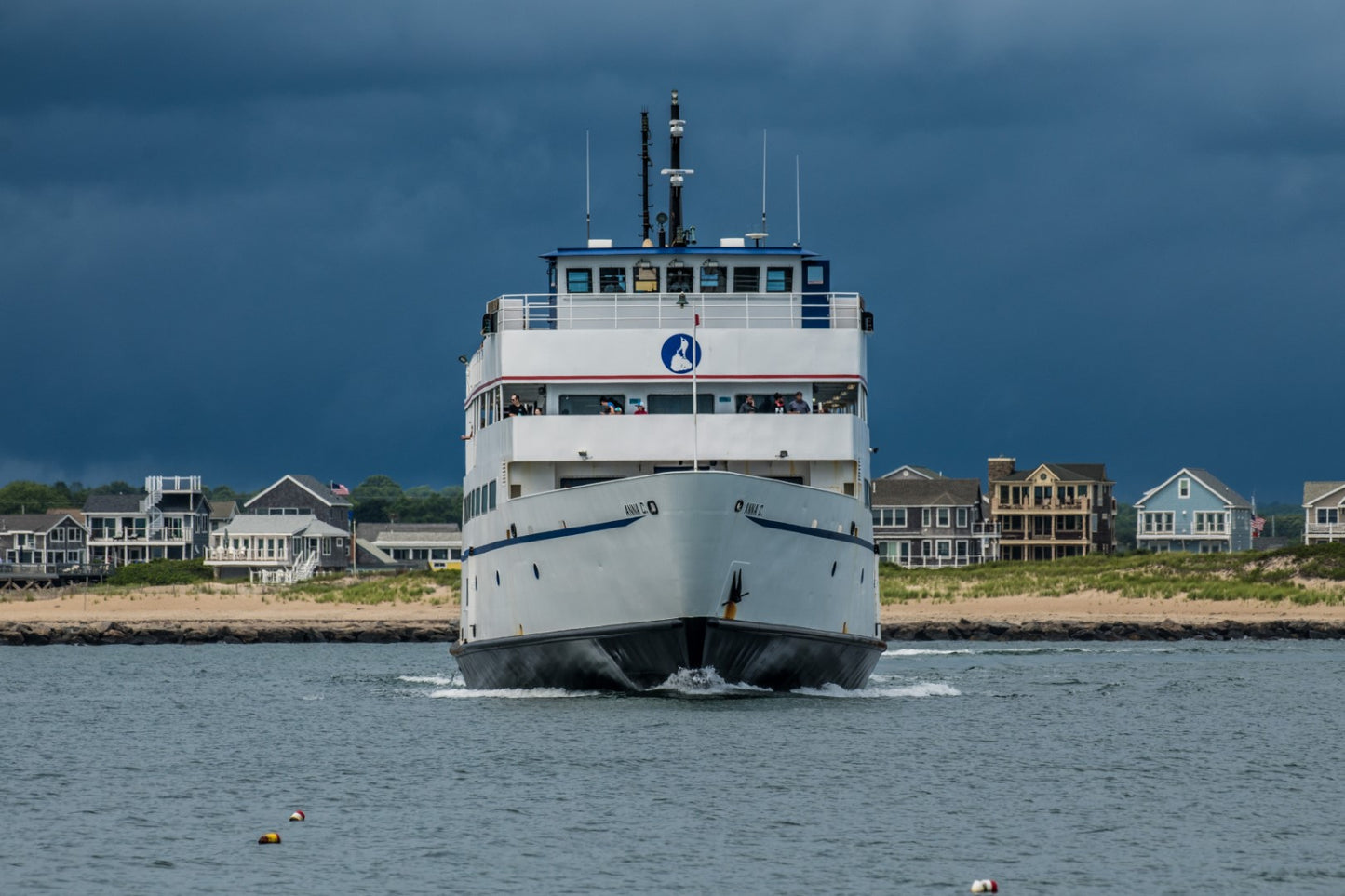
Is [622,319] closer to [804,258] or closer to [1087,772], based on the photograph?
[804,258]

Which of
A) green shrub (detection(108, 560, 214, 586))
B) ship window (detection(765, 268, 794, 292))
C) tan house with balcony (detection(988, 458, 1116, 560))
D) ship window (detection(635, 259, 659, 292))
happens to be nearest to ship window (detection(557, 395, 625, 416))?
ship window (detection(635, 259, 659, 292))

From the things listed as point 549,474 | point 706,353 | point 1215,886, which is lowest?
point 1215,886

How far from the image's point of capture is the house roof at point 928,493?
136125mm

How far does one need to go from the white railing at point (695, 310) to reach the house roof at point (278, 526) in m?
108

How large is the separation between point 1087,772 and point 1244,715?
11.1m

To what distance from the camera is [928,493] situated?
13738 cm

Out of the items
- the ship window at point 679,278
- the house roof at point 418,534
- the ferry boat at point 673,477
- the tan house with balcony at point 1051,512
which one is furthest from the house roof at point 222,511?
the ship window at point 679,278

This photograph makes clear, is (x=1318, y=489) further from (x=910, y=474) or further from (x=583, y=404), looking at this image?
(x=583, y=404)

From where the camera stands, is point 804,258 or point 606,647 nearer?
point 606,647

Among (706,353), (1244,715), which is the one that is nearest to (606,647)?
(706,353)

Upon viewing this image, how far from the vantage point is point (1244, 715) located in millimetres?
39906

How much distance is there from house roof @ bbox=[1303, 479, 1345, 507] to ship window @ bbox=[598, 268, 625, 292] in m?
111

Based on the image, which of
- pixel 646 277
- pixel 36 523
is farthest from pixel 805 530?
pixel 36 523

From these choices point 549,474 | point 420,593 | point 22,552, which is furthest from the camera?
point 22,552
